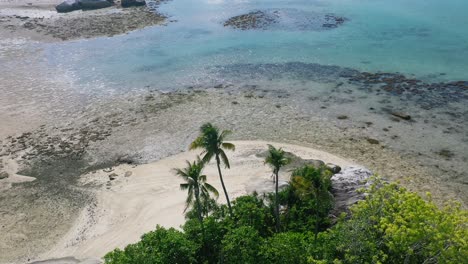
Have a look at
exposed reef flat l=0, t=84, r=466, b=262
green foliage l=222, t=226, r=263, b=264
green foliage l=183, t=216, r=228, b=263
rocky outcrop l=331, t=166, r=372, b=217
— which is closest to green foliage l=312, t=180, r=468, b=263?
green foliage l=222, t=226, r=263, b=264

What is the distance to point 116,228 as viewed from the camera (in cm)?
4259

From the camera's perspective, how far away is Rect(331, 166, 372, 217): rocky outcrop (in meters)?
41.1

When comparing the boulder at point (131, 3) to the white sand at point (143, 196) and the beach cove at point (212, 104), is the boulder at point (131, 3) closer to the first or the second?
the beach cove at point (212, 104)

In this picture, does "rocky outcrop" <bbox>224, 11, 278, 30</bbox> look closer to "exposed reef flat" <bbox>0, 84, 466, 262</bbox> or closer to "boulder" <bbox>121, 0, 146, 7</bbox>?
"boulder" <bbox>121, 0, 146, 7</bbox>

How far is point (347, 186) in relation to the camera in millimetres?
43469

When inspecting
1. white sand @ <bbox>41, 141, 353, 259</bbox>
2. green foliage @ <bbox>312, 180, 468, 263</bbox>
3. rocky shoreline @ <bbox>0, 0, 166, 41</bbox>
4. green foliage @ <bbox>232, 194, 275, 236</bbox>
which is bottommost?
white sand @ <bbox>41, 141, 353, 259</bbox>

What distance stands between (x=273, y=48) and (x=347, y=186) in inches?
2036

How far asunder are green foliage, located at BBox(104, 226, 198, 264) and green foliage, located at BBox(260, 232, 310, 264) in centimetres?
609

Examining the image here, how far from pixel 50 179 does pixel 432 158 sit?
48399 millimetres

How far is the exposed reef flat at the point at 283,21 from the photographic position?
102375mm

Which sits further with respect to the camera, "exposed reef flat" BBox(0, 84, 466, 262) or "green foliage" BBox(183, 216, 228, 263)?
"exposed reef flat" BBox(0, 84, 466, 262)

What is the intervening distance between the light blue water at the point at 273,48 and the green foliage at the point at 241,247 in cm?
4460

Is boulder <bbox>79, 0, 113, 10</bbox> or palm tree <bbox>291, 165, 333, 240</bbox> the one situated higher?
boulder <bbox>79, 0, 113, 10</bbox>

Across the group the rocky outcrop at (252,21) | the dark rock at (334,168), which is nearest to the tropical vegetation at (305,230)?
the dark rock at (334,168)
